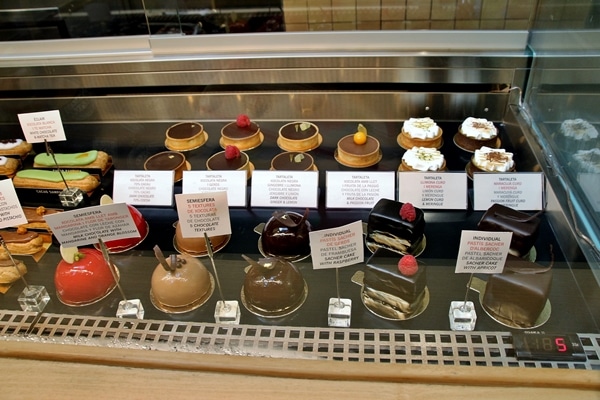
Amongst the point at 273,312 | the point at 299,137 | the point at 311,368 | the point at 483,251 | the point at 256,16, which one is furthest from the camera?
the point at 256,16

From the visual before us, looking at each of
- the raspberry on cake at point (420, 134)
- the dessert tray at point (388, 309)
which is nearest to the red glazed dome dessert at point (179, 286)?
the dessert tray at point (388, 309)

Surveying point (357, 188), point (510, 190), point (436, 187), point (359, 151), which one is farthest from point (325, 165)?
point (510, 190)

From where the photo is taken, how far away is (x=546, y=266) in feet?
5.23

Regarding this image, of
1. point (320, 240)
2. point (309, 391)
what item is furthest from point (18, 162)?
point (309, 391)

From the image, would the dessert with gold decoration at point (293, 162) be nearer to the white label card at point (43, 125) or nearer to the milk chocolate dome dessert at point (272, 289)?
the milk chocolate dome dessert at point (272, 289)

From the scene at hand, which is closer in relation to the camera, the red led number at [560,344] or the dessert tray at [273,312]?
the red led number at [560,344]

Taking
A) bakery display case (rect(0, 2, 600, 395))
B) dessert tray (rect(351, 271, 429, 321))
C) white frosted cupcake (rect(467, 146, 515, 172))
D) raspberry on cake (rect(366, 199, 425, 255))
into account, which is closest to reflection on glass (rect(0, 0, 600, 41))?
bakery display case (rect(0, 2, 600, 395))

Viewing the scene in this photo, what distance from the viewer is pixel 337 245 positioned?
4.41ft

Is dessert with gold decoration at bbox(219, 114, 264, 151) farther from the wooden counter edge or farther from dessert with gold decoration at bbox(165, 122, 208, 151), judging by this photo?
the wooden counter edge

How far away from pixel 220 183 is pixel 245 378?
1028 millimetres

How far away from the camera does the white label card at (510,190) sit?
1.85m

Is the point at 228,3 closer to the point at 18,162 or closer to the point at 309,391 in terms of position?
the point at 18,162

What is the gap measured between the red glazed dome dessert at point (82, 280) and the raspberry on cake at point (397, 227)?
954 mm

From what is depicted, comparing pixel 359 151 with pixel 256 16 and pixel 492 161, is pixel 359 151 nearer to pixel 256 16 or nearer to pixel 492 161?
pixel 492 161
